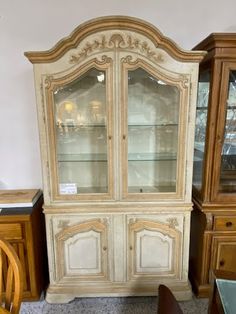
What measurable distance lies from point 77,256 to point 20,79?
1.54 metres

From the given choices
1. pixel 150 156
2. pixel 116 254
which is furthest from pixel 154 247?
pixel 150 156

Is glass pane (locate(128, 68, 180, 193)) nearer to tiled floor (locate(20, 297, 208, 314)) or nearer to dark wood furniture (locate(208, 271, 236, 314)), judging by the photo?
dark wood furniture (locate(208, 271, 236, 314))

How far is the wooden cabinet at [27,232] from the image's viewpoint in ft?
5.91

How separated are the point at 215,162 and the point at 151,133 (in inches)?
20.5

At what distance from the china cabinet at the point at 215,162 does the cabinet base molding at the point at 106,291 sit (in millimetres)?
152

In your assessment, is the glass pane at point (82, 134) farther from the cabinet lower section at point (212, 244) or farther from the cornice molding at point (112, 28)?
the cabinet lower section at point (212, 244)

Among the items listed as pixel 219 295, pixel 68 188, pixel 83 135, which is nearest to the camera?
pixel 219 295

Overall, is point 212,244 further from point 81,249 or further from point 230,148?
point 81,249

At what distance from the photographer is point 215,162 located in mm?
1744

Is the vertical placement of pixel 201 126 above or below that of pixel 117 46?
→ below

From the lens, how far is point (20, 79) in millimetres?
2084

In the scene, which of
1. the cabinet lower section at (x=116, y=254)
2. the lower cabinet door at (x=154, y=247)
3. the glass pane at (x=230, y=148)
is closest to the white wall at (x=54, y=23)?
the glass pane at (x=230, y=148)

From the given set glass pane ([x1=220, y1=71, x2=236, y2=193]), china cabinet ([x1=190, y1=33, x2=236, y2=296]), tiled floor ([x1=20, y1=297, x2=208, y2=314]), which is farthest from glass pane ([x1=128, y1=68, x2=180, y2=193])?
tiled floor ([x1=20, y1=297, x2=208, y2=314])

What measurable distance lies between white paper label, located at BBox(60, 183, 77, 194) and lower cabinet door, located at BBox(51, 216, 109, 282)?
0.64ft
